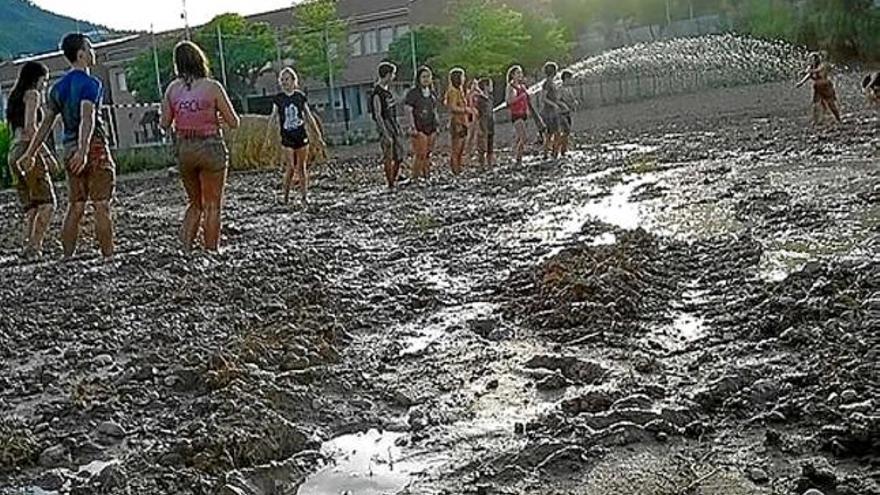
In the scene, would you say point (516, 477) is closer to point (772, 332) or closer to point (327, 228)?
point (772, 332)

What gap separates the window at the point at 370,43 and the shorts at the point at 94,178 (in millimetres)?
58249

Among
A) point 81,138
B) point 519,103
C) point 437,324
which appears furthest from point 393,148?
point 437,324

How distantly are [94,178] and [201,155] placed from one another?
0.96 meters

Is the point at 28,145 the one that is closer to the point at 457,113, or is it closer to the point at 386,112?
the point at 386,112

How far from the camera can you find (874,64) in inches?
1838

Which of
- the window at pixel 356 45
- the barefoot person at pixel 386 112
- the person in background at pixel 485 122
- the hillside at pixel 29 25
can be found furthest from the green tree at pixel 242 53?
the hillside at pixel 29 25

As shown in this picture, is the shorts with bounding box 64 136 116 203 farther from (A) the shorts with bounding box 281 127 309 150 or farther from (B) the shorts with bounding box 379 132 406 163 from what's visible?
(B) the shorts with bounding box 379 132 406 163

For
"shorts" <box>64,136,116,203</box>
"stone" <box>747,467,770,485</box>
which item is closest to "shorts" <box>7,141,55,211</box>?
"shorts" <box>64,136,116,203</box>

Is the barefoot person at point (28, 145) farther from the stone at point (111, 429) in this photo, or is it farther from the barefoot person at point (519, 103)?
the barefoot person at point (519, 103)

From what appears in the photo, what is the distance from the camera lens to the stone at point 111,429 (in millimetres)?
4393

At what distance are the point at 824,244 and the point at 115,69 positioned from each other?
66786 millimetres

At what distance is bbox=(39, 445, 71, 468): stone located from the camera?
4098 millimetres

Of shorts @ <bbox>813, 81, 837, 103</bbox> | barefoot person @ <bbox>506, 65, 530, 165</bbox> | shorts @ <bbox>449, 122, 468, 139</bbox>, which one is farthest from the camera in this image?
shorts @ <bbox>813, 81, 837, 103</bbox>

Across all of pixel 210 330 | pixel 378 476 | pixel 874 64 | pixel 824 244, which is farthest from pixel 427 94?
pixel 874 64
